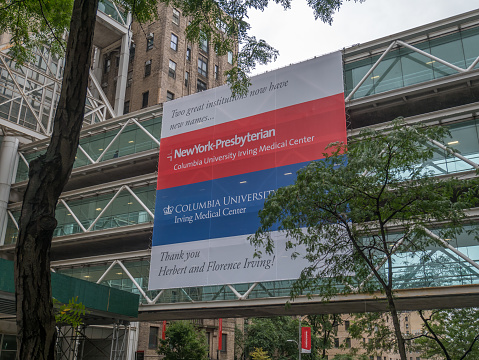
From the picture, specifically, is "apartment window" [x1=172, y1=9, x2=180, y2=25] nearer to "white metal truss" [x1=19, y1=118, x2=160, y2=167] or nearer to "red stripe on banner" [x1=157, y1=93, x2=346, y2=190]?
"white metal truss" [x1=19, y1=118, x2=160, y2=167]

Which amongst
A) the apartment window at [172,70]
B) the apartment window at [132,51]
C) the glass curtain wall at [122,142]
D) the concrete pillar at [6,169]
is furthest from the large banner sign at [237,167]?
the apartment window at [132,51]

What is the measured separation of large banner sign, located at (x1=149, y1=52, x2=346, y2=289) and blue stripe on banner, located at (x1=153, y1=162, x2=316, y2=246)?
0.06m

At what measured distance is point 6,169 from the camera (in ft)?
137

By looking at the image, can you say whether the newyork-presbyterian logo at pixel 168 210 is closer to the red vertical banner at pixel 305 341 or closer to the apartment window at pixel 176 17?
the red vertical banner at pixel 305 341

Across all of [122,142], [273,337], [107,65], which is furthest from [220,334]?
[107,65]

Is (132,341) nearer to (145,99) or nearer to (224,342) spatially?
(224,342)

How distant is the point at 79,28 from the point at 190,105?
26943 millimetres

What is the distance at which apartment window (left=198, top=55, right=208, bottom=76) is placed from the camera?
5792cm

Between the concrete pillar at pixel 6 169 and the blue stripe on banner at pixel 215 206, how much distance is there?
1627 cm

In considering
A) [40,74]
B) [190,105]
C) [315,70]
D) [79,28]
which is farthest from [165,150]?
[79,28]

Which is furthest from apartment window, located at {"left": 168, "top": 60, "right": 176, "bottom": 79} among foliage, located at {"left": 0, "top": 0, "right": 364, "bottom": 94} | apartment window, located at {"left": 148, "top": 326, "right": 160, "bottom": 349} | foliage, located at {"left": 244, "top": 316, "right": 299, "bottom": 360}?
foliage, located at {"left": 0, "top": 0, "right": 364, "bottom": 94}

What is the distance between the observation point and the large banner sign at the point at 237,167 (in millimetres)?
27438

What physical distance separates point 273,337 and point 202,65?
32724 mm

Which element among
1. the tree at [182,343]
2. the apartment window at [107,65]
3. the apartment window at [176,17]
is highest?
the apartment window at [176,17]
